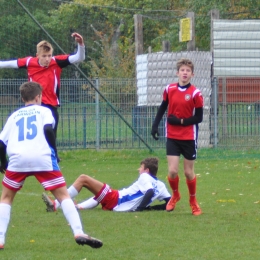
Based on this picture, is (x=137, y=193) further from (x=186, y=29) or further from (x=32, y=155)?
(x=186, y=29)

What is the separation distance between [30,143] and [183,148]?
9.81ft

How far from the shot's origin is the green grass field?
6664mm

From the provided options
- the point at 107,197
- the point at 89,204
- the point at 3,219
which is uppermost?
the point at 3,219

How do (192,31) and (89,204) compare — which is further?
(192,31)

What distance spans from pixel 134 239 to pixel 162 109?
2491 mm

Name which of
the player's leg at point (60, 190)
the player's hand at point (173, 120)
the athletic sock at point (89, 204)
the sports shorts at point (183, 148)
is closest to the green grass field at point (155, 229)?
the athletic sock at point (89, 204)

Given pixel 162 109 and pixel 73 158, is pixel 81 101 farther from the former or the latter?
pixel 162 109

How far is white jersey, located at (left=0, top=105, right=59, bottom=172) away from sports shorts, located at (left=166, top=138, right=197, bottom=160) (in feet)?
9.01

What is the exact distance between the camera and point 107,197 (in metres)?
9.45

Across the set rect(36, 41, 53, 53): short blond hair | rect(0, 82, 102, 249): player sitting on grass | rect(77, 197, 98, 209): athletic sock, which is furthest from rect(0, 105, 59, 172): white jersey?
rect(36, 41, 53, 53): short blond hair

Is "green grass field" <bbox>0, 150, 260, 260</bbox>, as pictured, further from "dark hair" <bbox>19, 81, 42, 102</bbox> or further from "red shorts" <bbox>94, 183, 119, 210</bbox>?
"dark hair" <bbox>19, 81, 42, 102</bbox>

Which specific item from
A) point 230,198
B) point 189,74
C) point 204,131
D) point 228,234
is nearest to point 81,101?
point 204,131

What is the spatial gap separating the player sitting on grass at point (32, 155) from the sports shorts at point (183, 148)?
2.72m

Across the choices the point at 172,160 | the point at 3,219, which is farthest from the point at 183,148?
the point at 3,219
